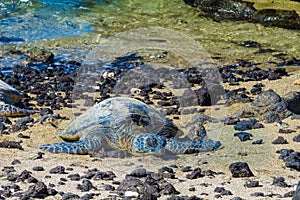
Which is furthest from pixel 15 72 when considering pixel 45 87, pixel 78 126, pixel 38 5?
pixel 38 5

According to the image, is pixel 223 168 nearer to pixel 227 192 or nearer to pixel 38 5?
pixel 227 192

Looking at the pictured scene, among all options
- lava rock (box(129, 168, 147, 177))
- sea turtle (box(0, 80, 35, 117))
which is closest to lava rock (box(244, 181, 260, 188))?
lava rock (box(129, 168, 147, 177))

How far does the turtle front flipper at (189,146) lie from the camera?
821 centimetres

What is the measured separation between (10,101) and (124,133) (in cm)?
302

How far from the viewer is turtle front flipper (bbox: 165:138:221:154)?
8.21 metres

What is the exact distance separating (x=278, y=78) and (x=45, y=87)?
476 centimetres

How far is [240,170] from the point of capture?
7.16 metres

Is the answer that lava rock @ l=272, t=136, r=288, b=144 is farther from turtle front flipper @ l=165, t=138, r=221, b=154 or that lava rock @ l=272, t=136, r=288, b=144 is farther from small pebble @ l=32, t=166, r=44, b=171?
small pebble @ l=32, t=166, r=44, b=171

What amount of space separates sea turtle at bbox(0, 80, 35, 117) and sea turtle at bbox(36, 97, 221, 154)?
4.33 feet

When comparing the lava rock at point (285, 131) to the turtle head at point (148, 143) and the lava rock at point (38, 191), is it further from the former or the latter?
the lava rock at point (38, 191)

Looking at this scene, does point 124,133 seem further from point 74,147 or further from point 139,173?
point 139,173

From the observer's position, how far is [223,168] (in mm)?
7570

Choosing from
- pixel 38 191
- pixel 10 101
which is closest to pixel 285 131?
pixel 38 191

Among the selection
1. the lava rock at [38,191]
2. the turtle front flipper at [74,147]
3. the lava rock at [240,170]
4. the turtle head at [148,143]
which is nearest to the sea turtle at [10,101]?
the turtle front flipper at [74,147]
